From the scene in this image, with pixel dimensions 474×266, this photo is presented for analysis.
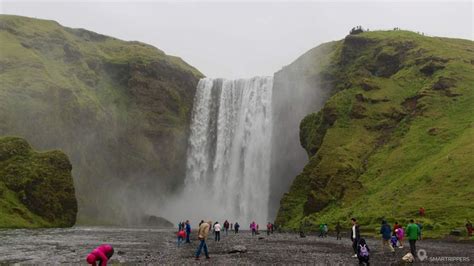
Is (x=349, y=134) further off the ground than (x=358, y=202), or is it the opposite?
(x=349, y=134)

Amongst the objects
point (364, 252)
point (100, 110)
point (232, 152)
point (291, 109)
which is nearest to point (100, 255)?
point (364, 252)

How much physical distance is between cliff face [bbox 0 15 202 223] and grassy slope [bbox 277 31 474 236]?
44.4 meters

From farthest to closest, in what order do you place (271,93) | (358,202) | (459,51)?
(271,93) → (459,51) → (358,202)

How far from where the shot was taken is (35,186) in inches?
3110

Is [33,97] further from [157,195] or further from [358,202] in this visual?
[358,202]

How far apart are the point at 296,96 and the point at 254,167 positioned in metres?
18.4

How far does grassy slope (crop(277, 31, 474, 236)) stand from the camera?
51.0 metres

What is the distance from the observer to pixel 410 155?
64062 mm

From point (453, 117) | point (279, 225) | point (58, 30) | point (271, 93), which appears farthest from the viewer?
point (58, 30)

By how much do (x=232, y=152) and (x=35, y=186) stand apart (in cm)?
4510

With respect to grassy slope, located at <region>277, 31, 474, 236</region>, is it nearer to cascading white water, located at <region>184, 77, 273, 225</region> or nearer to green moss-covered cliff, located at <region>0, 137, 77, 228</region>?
cascading white water, located at <region>184, 77, 273, 225</region>

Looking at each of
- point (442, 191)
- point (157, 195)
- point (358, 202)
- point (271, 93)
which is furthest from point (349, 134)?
point (157, 195)

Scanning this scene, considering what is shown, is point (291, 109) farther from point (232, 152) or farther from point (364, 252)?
point (364, 252)

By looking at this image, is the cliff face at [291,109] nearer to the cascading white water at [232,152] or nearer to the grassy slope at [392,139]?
the cascading white water at [232,152]
